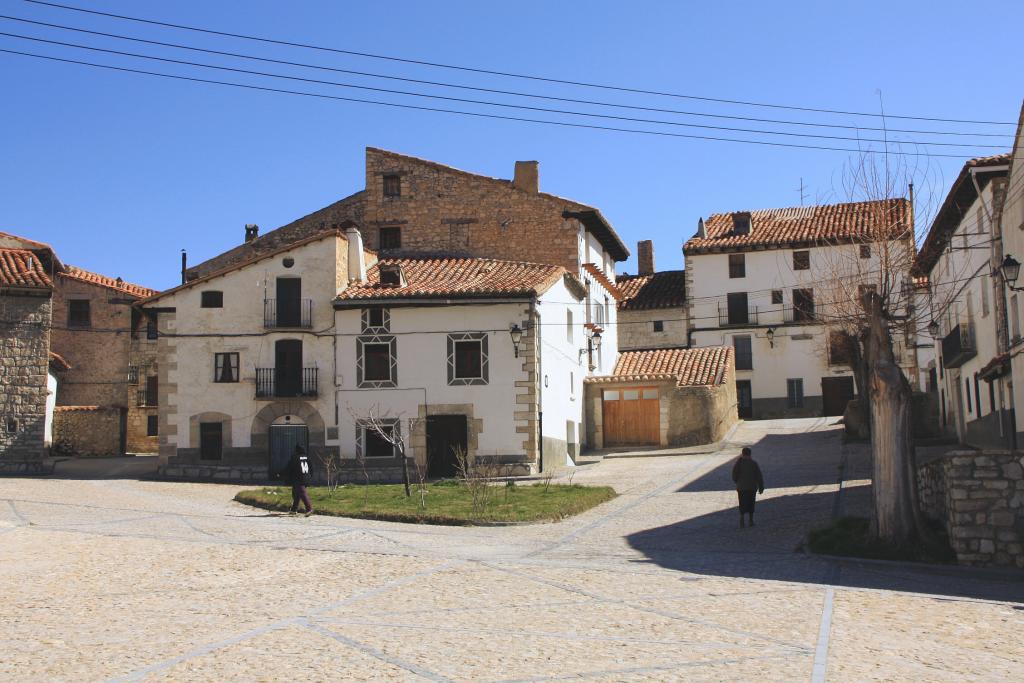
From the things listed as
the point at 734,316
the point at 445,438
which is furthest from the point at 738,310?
the point at 445,438

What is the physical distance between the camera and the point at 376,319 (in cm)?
2992

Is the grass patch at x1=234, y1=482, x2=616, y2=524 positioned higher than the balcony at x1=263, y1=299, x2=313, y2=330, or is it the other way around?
the balcony at x1=263, y1=299, x2=313, y2=330

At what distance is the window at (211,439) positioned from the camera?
29953 millimetres

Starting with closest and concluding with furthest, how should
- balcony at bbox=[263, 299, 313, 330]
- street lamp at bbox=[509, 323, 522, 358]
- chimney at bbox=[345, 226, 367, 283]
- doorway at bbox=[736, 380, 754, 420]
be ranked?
1. street lamp at bbox=[509, 323, 522, 358]
2. balcony at bbox=[263, 299, 313, 330]
3. chimney at bbox=[345, 226, 367, 283]
4. doorway at bbox=[736, 380, 754, 420]

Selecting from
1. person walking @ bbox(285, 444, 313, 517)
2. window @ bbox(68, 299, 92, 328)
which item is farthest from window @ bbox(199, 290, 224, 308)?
window @ bbox(68, 299, 92, 328)

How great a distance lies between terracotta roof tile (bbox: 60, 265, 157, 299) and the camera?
4288cm

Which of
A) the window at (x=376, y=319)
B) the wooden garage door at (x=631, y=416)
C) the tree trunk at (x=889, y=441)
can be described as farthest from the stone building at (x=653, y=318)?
the tree trunk at (x=889, y=441)

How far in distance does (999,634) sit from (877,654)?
1818mm

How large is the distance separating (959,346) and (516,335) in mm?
12196

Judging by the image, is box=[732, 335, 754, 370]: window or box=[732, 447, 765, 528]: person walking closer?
box=[732, 447, 765, 528]: person walking

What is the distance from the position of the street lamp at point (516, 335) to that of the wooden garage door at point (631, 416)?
7617 millimetres

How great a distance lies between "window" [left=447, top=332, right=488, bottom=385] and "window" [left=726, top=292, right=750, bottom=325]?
2128cm

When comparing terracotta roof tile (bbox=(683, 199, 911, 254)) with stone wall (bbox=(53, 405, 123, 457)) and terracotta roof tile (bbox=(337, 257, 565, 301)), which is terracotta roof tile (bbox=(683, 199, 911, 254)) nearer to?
terracotta roof tile (bbox=(337, 257, 565, 301))

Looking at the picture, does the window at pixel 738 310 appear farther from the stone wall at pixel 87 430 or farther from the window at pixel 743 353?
the stone wall at pixel 87 430
